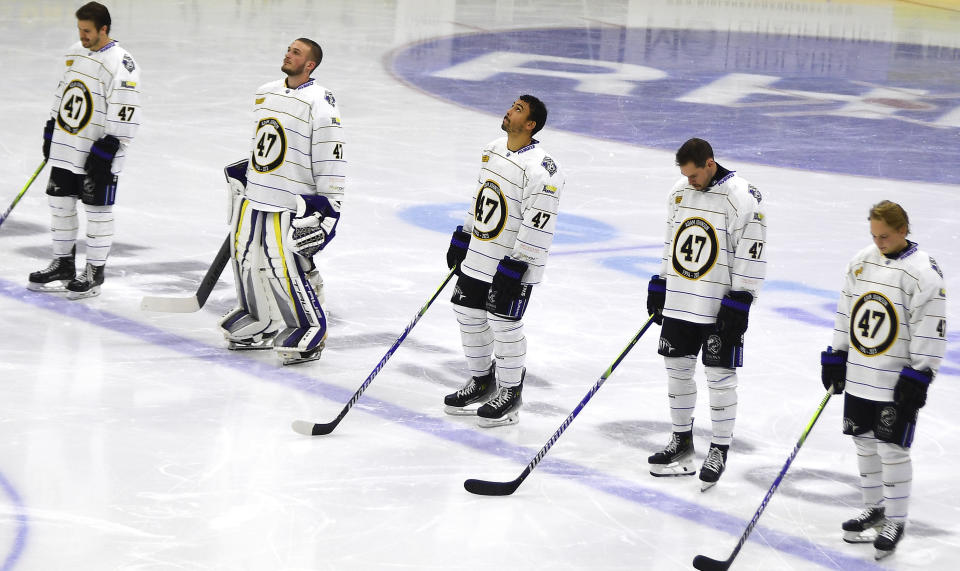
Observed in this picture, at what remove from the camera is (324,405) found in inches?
240

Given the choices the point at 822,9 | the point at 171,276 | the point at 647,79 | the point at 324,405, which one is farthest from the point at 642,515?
the point at 822,9

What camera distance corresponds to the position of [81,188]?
292 inches

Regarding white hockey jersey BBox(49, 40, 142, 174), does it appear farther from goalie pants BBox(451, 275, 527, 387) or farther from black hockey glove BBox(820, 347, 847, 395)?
black hockey glove BBox(820, 347, 847, 395)

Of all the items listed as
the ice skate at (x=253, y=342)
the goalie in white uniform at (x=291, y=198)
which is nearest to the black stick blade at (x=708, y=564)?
the goalie in white uniform at (x=291, y=198)

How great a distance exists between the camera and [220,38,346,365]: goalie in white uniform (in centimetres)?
641

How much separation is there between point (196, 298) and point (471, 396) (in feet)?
5.81

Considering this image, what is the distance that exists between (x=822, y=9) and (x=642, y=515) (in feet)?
71.7

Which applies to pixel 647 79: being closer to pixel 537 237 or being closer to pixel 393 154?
pixel 393 154

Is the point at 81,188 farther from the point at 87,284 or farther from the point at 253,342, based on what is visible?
the point at 253,342

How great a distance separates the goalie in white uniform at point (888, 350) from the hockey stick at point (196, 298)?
3.40m

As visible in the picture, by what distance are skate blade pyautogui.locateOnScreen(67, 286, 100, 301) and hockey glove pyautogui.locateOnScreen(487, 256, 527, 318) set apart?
2.75 meters

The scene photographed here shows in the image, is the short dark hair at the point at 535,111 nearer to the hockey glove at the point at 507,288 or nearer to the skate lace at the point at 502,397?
the hockey glove at the point at 507,288

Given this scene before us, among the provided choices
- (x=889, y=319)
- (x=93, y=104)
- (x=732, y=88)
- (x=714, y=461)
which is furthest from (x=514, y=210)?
(x=732, y=88)

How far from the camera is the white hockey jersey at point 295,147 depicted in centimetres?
640
